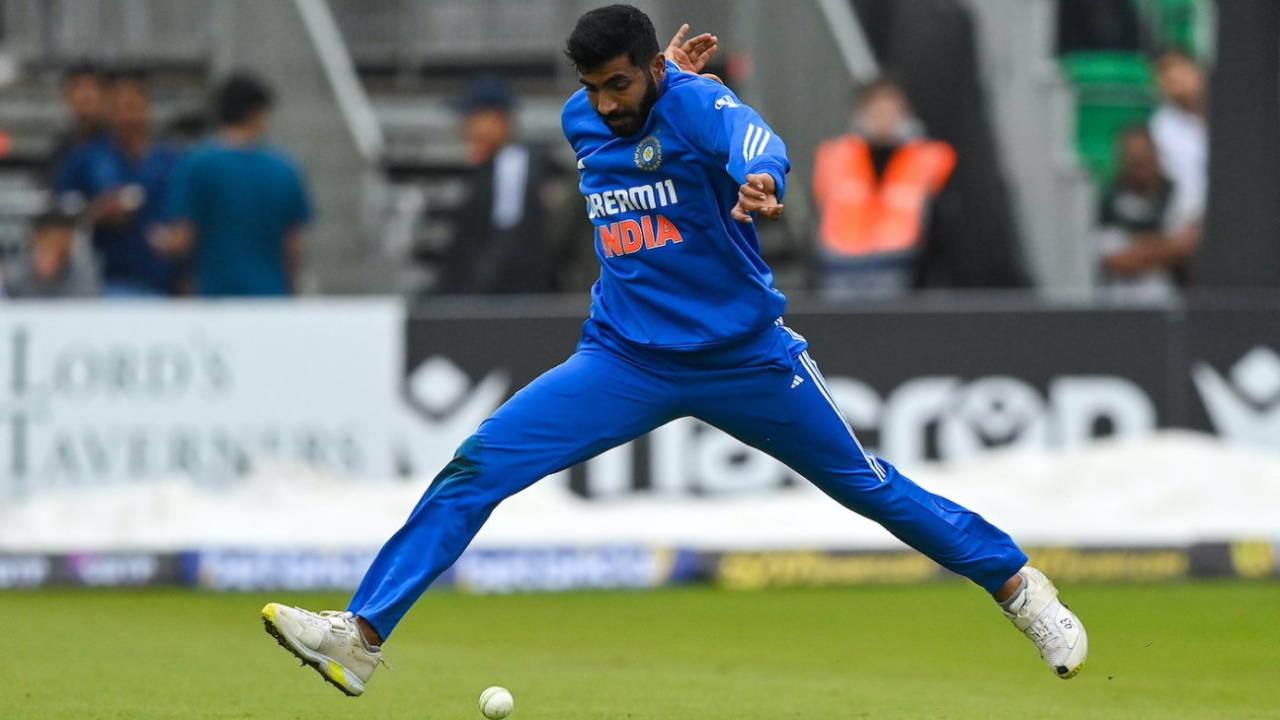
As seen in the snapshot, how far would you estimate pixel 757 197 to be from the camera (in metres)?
6.31

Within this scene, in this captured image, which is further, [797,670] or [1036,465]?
[1036,465]

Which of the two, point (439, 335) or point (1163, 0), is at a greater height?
point (1163, 0)

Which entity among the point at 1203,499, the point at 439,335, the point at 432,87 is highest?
the point at 432,87

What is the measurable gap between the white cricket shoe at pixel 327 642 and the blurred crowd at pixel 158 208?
726 cm

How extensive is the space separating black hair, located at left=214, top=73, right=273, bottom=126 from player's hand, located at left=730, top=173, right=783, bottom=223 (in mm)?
7626

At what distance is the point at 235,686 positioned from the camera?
814 cm

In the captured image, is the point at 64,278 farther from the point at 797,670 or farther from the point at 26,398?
the point at 797,670

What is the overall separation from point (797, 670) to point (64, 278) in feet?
24.6

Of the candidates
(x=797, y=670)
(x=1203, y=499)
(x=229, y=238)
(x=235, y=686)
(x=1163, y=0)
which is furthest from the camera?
(x=1163, y=0)

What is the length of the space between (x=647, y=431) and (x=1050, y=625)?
1541 mm

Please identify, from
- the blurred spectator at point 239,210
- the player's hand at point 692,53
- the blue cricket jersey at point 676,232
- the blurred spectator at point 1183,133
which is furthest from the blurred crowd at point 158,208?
the blue cricket jersey at point 676,232

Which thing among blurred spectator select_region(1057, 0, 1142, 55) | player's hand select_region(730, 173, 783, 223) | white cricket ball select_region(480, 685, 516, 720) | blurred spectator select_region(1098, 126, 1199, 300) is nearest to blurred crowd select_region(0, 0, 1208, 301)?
blurred spectator select_region(1098, 126, 1199, 300)

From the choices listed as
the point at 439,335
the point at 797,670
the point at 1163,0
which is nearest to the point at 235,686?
the point at 797,670

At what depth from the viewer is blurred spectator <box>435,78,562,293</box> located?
14.0 metres
